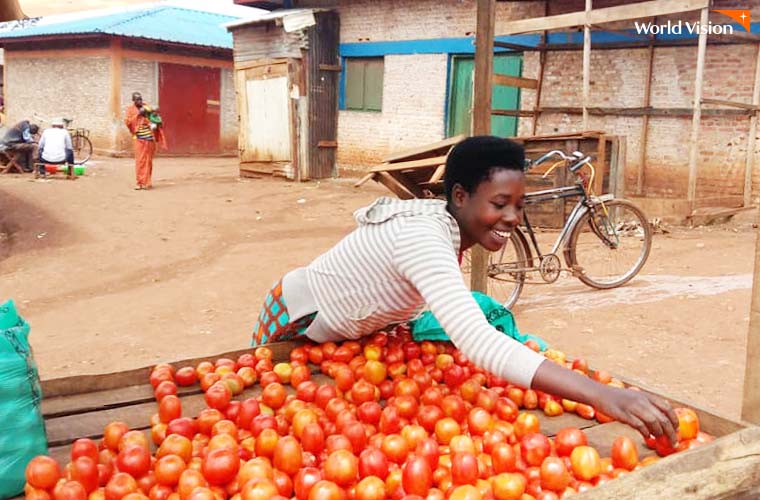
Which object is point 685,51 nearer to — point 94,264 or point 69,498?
point 94,264

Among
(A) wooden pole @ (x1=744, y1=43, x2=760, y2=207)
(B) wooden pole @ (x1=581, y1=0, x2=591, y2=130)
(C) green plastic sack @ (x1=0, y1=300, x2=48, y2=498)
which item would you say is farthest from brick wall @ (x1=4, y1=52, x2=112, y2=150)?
(C) green plastic sack @ (x1=0, y1=300, x2=48, y2=498)

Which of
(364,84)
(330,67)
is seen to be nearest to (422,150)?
(364,84)

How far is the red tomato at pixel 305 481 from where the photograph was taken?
6.41 feet

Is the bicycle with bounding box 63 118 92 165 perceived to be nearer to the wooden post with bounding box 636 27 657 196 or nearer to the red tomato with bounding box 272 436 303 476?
the wooden post with bounding box 636 27 657 196

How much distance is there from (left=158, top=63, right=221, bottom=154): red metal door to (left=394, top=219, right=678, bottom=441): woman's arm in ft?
71.2

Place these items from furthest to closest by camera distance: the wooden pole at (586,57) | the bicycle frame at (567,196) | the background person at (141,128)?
the background person at (141,128), the wooden pole at (586,57), the bicycle frame at (567,196)

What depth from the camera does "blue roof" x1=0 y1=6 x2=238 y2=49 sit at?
71.1 feet

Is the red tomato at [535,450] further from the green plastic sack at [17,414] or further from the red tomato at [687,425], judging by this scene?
the green plastic sack at [17,414]

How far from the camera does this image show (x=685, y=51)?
10953 mm

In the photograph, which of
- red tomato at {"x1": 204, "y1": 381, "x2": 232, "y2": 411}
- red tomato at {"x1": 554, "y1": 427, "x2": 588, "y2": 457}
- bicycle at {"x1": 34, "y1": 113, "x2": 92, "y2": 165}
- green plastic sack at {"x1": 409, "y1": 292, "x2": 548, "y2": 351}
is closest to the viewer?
red tomato at {"x1": 554, "y1": 427, "x2": 588, "y2": 457}

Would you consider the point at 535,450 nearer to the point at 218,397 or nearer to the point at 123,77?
the point at 218,397

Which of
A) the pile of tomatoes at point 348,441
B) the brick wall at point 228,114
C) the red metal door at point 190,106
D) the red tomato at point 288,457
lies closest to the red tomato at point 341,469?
the pile of tomatoes at point 348,441

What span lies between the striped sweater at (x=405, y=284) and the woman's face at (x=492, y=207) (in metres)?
0.06

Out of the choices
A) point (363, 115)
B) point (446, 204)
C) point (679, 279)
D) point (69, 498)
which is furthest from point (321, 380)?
point (363, 115)
